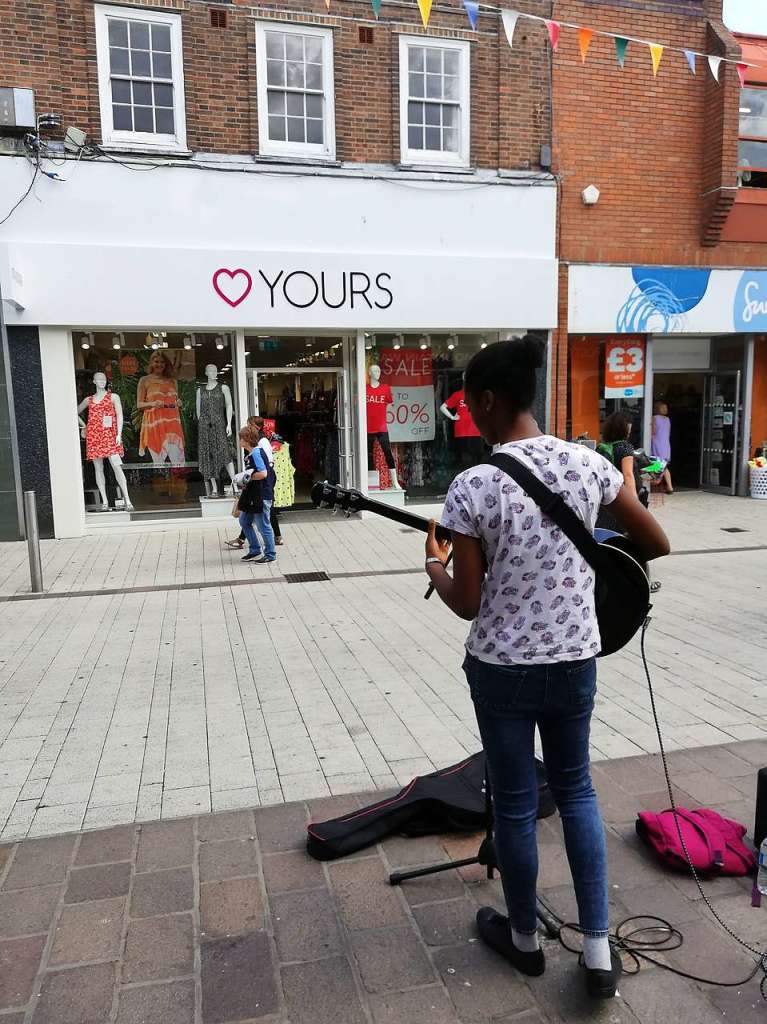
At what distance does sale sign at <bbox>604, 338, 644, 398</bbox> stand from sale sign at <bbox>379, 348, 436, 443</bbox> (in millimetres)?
3278

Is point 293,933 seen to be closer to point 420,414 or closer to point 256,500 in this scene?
point 256,500

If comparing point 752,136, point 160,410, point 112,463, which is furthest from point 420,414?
point 752,136

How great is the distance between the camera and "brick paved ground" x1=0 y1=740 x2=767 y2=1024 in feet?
7.54

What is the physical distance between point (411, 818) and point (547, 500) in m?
1.80

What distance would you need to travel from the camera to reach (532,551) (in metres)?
2.14

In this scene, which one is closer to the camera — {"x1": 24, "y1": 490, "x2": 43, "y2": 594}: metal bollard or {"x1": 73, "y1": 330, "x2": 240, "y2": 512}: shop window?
{"x1": 24, "y1": 490, "x2": 43, "y2": 594}: metal bollard

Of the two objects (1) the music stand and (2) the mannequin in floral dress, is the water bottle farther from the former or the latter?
(2) the mannequin in floral dress

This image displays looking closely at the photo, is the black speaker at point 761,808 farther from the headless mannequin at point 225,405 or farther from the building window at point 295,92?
the building window at point 295,92

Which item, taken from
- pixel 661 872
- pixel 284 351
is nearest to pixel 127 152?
pixel 284 351

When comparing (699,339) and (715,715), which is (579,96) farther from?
(715,715)

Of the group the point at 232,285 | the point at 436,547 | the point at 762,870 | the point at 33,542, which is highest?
the point at 232,285

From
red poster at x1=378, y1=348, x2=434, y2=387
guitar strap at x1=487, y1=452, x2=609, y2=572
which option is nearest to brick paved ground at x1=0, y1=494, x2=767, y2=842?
guitar strap at x1=487, y1=452, x2=609, y2=572

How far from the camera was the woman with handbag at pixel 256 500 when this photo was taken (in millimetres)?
8930

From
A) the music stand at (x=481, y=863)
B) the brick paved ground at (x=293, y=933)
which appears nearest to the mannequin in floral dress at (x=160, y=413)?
the brick paved ground at (x=293, y=933)
